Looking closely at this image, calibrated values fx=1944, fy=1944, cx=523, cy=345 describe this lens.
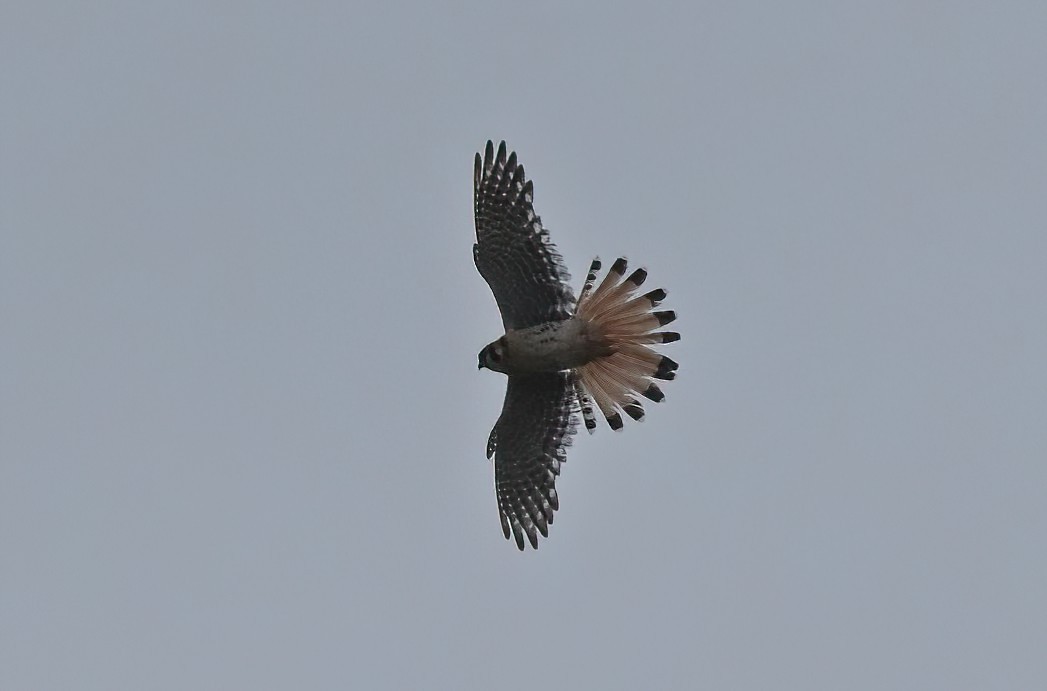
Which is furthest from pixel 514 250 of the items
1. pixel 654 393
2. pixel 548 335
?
pixel 654 393

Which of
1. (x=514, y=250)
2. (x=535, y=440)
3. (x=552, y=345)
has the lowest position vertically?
(x=535, y=440)

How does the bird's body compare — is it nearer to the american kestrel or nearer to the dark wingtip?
the american kestrel

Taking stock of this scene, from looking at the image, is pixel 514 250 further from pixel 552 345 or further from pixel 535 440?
pixel 535 440

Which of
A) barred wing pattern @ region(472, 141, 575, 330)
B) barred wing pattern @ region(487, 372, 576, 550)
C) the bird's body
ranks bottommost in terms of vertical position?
barred wing pattern @ region(487, 372, 576, 550)

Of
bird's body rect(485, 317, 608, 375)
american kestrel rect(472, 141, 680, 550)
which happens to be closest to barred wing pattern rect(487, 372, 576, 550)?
american kestrel rect(472, 141, 680, 550)

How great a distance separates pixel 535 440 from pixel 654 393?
146 cm

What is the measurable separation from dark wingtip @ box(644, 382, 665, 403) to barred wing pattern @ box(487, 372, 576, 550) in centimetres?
88

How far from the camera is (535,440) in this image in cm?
2134

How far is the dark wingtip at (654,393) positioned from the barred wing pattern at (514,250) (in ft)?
4.13

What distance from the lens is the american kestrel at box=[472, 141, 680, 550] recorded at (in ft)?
66.5

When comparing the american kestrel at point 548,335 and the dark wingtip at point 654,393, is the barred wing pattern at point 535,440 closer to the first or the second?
the american kestrel at point 548,335

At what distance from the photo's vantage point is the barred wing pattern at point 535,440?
69.7 ft

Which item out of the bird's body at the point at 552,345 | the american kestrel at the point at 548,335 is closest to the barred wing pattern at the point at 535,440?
the american kestrel at the point at 548,335

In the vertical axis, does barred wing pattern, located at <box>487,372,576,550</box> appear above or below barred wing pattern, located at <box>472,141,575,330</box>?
below
